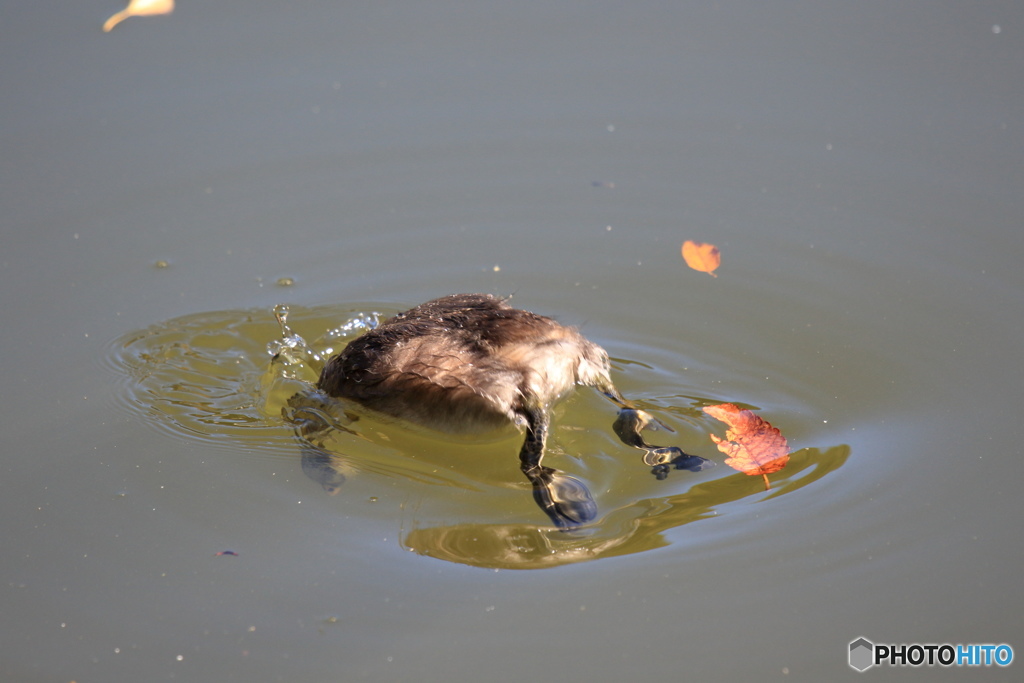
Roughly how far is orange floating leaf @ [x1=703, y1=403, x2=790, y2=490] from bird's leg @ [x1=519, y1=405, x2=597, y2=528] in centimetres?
63

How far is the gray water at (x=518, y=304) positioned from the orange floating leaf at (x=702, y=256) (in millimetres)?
67

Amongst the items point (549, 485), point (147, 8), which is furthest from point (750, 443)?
point (147, 8)

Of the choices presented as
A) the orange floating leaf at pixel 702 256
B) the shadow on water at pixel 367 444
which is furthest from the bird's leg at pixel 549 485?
the orange floating leaf at pixel 702 256

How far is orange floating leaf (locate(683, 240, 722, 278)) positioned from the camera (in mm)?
4828

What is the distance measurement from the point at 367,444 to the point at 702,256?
2.04 m

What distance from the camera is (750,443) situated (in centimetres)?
374

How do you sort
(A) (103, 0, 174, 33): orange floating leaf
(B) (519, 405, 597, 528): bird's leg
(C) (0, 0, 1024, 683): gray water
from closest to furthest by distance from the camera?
(C) (0, 0, 1024, 683): gray water, (B) (519, 405, 597, 528): bird's leg, (A) (103, 0, 174, 33): orange floating leaf

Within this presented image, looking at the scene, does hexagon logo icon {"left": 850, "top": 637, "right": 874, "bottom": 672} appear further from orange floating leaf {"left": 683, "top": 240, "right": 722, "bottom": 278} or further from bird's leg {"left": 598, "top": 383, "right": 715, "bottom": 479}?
orange floating leaf {"left": 683, "top": 240, "right": 722, "bottom": 278}

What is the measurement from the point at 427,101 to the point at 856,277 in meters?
2.78

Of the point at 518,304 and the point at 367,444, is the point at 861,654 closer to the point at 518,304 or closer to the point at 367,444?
the point at 367,444

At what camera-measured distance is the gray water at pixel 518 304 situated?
3.11 metres

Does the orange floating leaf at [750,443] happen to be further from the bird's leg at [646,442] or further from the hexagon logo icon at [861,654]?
the hexagon logo icon at [861,654]

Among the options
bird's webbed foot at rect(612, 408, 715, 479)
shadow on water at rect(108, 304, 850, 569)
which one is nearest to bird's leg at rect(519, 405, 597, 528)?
shadow on water at rect(108, 304, 850, 569)

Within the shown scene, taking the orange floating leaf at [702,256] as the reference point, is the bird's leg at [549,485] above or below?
below
